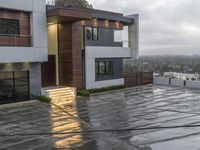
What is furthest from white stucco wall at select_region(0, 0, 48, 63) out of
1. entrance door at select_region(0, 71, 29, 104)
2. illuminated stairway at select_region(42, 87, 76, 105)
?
illuminated stairway at select_region(42, 87, 76, 105)

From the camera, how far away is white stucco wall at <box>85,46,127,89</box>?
1063 inches

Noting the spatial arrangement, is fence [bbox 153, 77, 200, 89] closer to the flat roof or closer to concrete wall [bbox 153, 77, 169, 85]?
concrete wall [bbox 153, 77, 169, 85]

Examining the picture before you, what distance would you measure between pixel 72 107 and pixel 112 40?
1226 centimetres

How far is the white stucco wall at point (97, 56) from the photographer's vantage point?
27000mm

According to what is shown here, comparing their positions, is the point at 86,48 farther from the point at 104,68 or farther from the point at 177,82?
the point at 177,82

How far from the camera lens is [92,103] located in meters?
21.1

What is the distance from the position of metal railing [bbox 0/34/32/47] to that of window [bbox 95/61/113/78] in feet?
27.3

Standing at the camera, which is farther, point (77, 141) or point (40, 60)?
point (40, 60)

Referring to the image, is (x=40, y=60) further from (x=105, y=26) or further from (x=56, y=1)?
(x=56, y=1)

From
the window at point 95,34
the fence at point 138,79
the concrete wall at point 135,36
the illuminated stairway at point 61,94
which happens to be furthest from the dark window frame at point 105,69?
the illuminated stairway at point 61,94

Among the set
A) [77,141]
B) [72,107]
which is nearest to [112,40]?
[72,107]

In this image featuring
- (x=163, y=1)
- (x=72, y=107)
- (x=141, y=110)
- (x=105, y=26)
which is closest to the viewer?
(x=141, y=110)

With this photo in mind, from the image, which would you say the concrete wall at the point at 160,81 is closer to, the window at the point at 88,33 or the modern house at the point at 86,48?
the modern house at the point at 86,48

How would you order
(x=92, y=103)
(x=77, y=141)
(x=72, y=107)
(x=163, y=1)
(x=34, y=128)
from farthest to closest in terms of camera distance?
(x=163, y=1) → (x=92, y=103) → (x=72, y=107) → (x=34, y=128) → (x=77, y=141)
